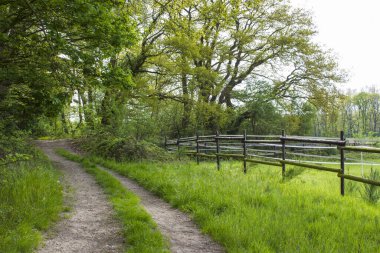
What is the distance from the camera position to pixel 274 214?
5082 millimetres

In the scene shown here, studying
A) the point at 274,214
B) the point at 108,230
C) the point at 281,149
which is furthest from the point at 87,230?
the point at 281,149

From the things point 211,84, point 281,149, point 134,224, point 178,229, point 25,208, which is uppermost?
point 211,84

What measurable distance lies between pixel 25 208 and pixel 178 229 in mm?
2617

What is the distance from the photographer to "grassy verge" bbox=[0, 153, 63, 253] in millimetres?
3979

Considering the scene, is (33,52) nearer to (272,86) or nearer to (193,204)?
(193,204)

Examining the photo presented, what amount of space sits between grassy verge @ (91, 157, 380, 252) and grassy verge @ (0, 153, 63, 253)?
2.44 metres

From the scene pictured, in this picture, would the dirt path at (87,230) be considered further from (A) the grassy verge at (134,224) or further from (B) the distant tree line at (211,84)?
(B) the distant tree line at (211,84)

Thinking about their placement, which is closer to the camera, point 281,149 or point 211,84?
point 281,149

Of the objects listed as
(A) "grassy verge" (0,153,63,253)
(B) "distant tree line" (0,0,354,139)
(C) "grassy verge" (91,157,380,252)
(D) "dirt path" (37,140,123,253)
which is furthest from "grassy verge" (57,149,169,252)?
(B) "distant tree line" (0,0,354,139)

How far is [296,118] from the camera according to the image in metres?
22.9

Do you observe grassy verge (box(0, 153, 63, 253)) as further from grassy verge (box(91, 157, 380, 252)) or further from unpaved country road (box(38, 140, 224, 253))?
grassy verge (box(91, 157, 380, 252))

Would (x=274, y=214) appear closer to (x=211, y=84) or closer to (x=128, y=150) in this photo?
(x=128, y=150)

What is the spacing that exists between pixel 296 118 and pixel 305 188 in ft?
55.4

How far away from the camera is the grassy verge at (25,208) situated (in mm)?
3979
